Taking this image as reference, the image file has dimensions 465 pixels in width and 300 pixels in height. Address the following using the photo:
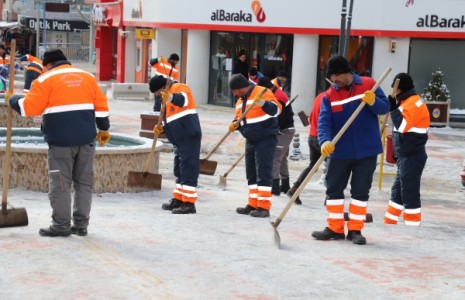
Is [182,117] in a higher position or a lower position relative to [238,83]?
lower

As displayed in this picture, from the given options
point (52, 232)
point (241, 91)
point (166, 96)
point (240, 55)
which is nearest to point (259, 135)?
point (241, 91)

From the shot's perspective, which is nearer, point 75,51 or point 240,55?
point 240,55

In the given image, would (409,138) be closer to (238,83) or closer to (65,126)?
(238,83)

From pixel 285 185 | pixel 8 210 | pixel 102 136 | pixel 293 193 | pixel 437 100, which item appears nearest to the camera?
pixel 8 210

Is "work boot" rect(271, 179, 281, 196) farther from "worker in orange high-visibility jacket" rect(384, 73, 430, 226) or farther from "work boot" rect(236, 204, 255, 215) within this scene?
"worker in orange high-visibility jacket" rect(384, 73, 430, 226)

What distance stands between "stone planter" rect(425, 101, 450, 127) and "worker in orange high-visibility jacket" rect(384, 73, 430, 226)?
1425 cm

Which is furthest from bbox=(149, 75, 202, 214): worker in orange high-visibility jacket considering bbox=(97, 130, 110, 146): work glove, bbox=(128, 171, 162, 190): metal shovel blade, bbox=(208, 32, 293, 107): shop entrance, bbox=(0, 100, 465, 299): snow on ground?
bbox=(208, 32, 293, 107): shop entrance

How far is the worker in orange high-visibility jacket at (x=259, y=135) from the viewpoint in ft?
35.3

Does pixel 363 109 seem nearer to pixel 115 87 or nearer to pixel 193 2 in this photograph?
pixel 193 2

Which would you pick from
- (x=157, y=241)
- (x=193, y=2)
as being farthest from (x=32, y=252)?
(x=193, y=2)

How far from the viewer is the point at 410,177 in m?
10.9

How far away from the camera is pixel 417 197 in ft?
36.0

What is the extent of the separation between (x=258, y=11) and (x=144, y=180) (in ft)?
52.3

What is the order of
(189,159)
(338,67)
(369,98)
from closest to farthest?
(369,98)
(338,67)
(189,159)
